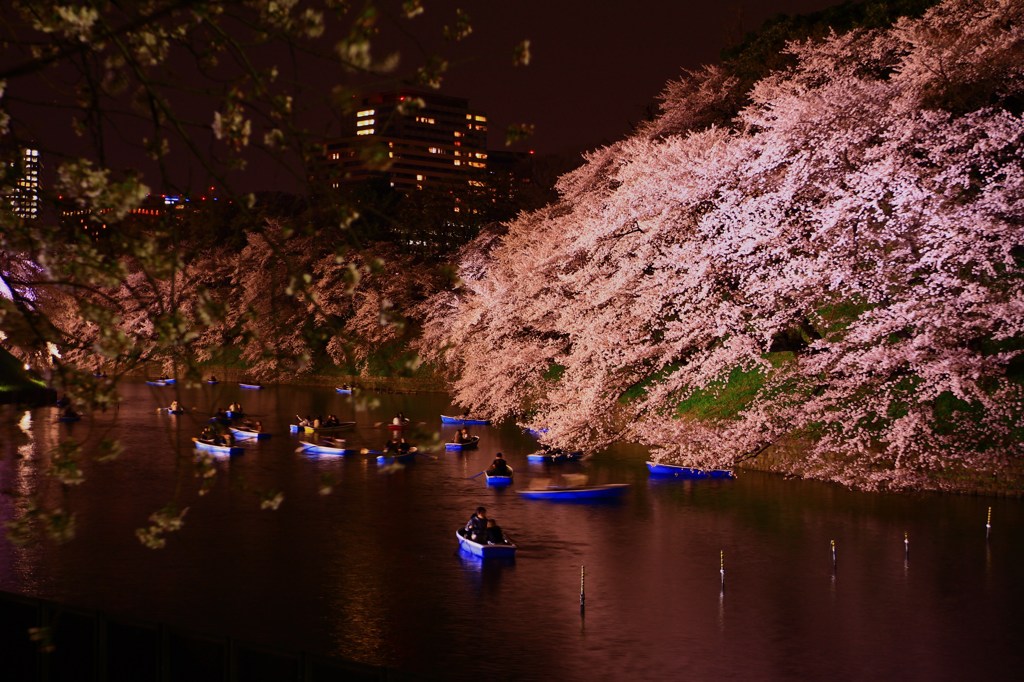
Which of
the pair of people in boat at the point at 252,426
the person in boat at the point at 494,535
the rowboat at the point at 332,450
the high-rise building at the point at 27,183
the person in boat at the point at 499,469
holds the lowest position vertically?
the person in boat at the point at 494,535

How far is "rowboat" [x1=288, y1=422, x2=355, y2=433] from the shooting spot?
42500 mm

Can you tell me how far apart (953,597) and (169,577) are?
15.2m

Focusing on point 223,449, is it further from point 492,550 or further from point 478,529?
point 492,550

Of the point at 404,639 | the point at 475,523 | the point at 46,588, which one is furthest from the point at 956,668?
the point at 46,588

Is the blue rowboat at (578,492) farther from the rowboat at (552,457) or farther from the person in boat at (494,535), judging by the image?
the person in boat at (494,535)

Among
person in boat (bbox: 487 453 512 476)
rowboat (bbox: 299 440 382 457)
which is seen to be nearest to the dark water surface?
person in boat (bbox: 487 453 512 476)

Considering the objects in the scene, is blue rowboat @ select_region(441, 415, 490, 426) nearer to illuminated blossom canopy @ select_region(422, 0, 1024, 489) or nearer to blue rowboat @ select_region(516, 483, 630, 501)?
illuminated blossom canopy @ select_region(422, 0, 1024, 489)

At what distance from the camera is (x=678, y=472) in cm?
3319

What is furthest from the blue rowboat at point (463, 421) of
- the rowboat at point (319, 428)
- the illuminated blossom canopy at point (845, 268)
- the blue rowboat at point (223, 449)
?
the illuminated blossom canopy at point (845, 268)

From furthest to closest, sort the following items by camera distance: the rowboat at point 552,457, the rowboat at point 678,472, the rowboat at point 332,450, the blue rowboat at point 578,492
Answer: the rowboat at point 332,450 < the rowboat at point 552,457 < the rowboat at point 678,472 < the blue rowboat at point 578,492

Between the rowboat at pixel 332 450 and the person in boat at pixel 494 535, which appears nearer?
the person in boat at pixel 494 535

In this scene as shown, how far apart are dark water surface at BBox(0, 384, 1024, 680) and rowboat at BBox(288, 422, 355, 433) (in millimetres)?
10152

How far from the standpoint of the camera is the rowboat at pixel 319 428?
42.5 meters

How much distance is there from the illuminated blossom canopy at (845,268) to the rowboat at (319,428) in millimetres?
14792
